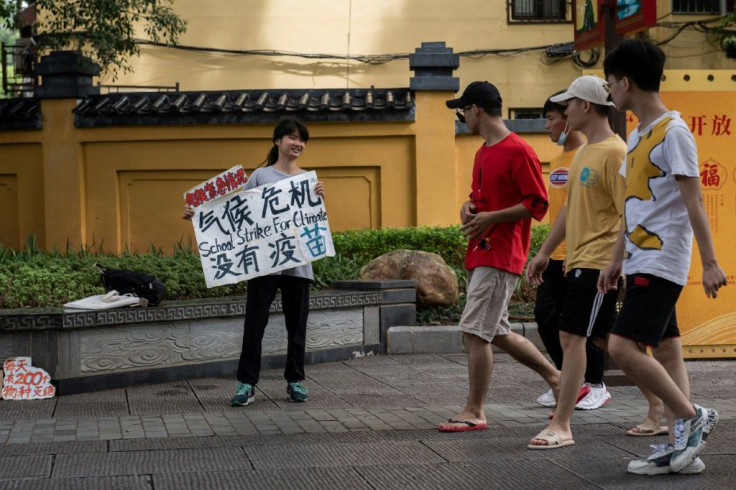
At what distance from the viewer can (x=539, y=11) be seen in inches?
1027

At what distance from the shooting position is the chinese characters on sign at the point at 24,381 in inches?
335

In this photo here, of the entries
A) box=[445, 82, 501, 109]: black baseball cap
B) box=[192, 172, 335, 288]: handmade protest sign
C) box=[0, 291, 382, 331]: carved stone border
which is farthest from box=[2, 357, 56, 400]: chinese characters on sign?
box=[445, 82, 501, 109]: black baseball cap

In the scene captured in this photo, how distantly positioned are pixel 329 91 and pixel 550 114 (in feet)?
29.7

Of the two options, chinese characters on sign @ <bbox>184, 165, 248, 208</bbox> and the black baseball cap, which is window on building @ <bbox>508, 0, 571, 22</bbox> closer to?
chinese characters on sign @ <bbox>184, 165, 248, 208</bbox>

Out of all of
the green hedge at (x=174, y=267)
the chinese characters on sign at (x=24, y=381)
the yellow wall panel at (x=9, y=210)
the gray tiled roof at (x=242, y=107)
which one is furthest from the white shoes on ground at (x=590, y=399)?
the yellow wall panel at (x=9, y=210)

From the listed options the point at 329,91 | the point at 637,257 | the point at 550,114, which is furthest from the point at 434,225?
the point at 637,257

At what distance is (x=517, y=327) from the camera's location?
37.2 ft

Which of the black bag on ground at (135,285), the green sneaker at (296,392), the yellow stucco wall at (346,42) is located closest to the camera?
the green sneaker at (296,392)

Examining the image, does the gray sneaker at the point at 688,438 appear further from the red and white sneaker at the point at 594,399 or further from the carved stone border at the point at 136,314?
the carved stone border at the point at 136,314

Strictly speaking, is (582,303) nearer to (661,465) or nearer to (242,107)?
(661,465)

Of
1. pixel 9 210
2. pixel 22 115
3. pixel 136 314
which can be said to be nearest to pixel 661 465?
pixel 136 314

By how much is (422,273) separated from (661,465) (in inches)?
264

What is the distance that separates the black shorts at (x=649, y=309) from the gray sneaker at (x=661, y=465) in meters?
0.53

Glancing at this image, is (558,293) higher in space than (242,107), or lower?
lower
